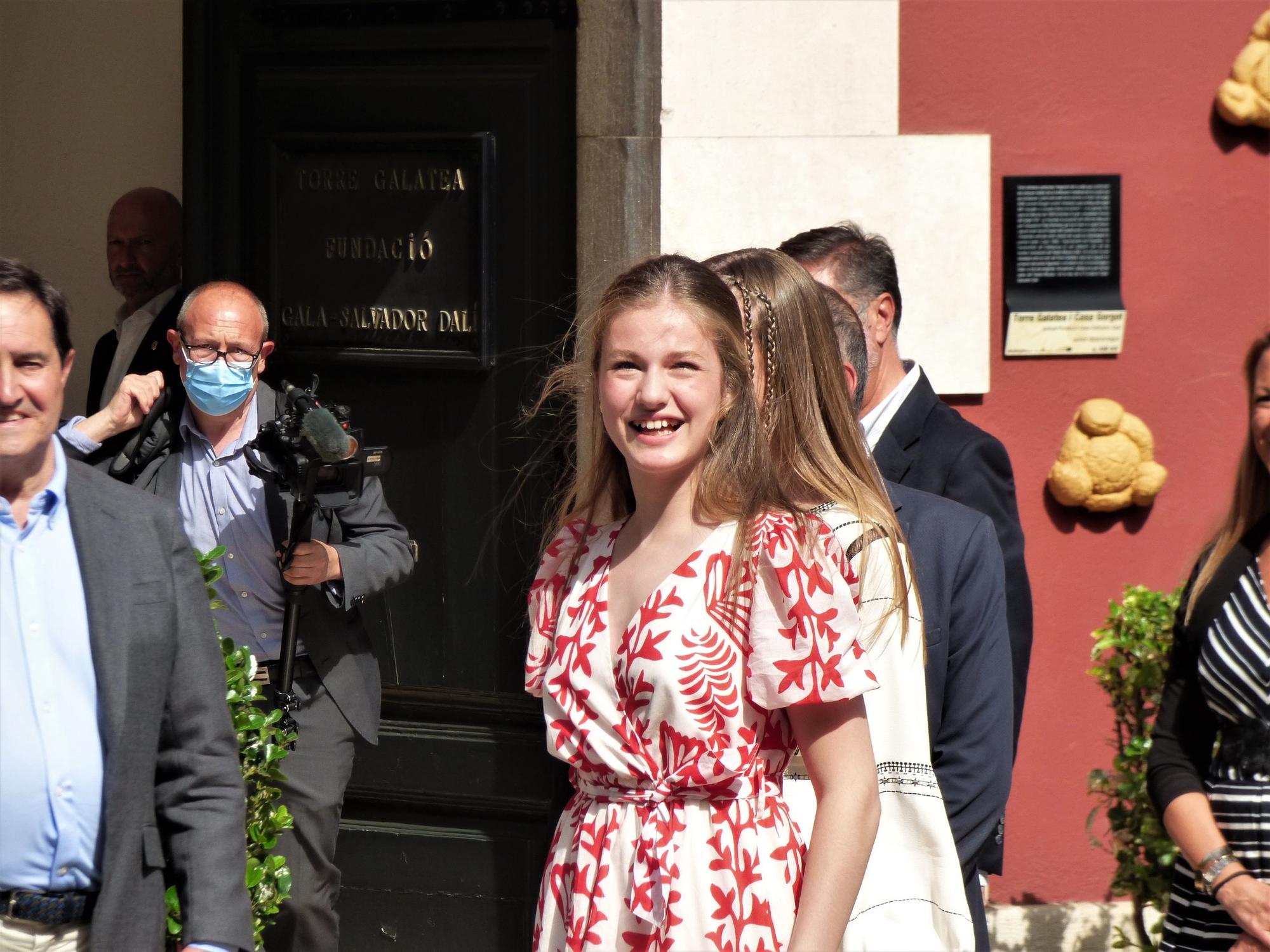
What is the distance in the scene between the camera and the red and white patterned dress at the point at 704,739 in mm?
2088

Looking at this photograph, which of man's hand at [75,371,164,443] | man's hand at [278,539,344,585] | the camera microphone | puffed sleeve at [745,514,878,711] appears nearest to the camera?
puffed sleeve at [745,514,878,711]

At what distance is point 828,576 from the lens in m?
2.13

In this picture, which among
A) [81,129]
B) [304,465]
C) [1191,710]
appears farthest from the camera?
[81,129]

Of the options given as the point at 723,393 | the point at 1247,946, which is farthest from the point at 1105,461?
the point at 723,393

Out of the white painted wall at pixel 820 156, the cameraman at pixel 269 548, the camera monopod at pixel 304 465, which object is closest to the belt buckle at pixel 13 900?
the camera monopod at pixel 304 465

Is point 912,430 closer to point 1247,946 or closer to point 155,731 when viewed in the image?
point 1247,946

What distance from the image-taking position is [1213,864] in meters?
3.18

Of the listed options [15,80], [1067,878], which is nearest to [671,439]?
[1067,878]

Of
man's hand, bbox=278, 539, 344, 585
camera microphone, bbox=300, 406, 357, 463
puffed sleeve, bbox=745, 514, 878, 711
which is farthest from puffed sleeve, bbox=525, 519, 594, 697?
man's hand, bbox=278, 539, 344, 585

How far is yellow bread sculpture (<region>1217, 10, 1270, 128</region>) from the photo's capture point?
433cm

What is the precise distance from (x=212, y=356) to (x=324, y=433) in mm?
498

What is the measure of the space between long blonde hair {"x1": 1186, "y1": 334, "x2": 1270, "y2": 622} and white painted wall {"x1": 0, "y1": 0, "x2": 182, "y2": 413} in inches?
154

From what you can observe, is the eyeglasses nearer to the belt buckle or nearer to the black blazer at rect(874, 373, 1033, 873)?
the black blazer at rect(874, 373, 1033, 873)

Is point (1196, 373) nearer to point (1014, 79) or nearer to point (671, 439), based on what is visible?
point (1014, 79)
